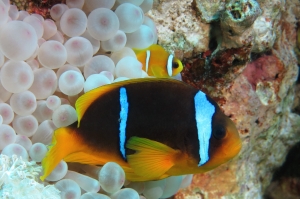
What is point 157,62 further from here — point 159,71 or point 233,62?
point 233,62

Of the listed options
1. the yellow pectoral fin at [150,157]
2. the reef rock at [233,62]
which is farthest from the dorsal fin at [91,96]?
the reef rock at [233,62]

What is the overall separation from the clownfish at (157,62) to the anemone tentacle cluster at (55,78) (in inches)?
5.2

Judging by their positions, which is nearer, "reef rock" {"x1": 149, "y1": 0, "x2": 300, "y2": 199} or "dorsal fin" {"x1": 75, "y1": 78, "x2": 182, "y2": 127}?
"dorsal fin" {"x1": 75, "y1": 78, "x2": 182, "y2": 127}

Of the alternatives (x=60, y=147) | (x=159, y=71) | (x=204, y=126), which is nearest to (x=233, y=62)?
(x=159, y=71)

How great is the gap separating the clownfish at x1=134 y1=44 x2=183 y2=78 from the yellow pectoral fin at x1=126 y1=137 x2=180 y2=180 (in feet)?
2.15

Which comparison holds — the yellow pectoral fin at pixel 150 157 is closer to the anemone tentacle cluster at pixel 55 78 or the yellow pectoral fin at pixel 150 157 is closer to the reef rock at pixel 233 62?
the anemone tentacle cluster at pixel 55 78

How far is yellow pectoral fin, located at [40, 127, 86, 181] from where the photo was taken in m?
1.15

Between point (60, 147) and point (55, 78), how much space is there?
1.10ft

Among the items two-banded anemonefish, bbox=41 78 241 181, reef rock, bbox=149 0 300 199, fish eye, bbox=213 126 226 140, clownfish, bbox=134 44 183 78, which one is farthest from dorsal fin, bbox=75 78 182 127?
reef rock, bbox=149 0 300 199

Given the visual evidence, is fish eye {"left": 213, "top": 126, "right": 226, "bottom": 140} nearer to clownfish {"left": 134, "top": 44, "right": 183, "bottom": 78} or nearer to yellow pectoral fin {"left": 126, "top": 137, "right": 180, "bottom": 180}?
yellow pectoral fin {"left": 126, "top": 137, "right": 180, "bottom": 180}


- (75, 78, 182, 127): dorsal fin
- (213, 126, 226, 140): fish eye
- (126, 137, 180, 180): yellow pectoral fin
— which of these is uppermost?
(75, 78, 182, 127): dorsal fin

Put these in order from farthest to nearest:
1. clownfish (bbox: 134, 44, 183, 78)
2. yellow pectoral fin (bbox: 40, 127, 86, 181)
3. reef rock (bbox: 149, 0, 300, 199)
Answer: reef rock (bbox: 149, 0, 300, 199) < clownfish (bbox: 134, 44, 183, 78) < yellow pectoral fin (bbox: 40, 127, 86, 181)

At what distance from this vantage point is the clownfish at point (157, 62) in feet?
5.65

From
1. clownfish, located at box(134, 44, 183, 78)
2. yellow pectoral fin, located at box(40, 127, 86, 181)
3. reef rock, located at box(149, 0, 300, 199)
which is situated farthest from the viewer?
reef rock, located at box(149, 0, 300, 199)
